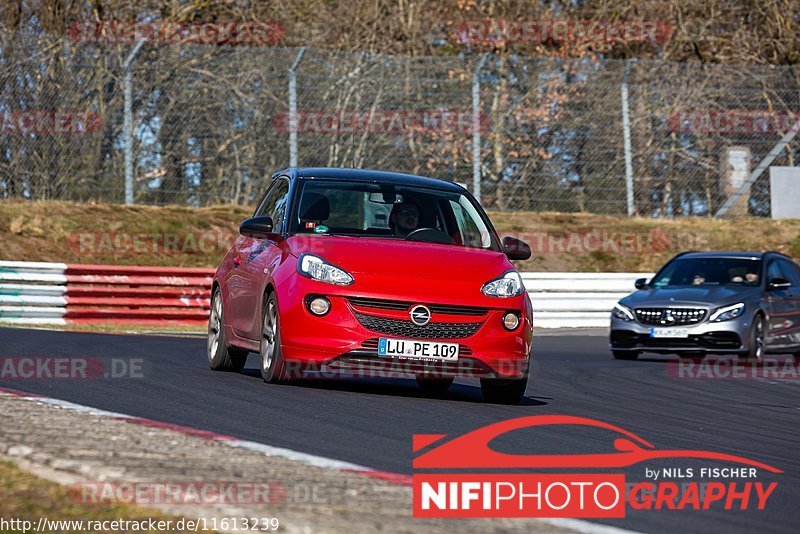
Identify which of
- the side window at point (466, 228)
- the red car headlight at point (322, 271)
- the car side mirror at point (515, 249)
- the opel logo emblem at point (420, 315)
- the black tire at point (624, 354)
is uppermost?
the side window at point (466, 228)

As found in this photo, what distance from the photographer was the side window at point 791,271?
727 inches

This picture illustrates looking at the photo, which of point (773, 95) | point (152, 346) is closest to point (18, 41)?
point (152, 346)

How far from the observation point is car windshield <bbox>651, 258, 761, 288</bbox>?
17734 mm

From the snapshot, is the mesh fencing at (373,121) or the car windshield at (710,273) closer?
the car windshield at (710,273)

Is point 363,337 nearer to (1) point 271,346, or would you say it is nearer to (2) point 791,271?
(1) point 271,346

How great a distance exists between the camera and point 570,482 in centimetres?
584

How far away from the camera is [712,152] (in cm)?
2689

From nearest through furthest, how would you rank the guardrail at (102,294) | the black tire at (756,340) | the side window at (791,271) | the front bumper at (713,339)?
the front bumper at (713,339) < the black tire at (756,340) < the side window at (791,271) < the guardrail at (102,294)

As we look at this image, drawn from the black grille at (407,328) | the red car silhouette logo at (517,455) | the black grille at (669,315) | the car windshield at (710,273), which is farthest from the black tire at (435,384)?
the car windshield at (710,273)

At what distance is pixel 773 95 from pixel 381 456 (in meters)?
21.3

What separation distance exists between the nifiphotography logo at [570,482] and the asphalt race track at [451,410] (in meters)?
A: 0.09

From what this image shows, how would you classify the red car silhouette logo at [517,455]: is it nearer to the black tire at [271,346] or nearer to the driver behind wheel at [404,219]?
the black tire at [271,346]

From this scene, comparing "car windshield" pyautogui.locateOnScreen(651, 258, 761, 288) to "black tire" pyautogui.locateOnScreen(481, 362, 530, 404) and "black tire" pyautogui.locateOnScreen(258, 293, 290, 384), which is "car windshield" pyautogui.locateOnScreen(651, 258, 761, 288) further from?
"black tire" pyautogui.locateOnScreen(258, 293, 290, 384)

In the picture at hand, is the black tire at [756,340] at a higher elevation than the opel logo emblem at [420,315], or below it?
below
